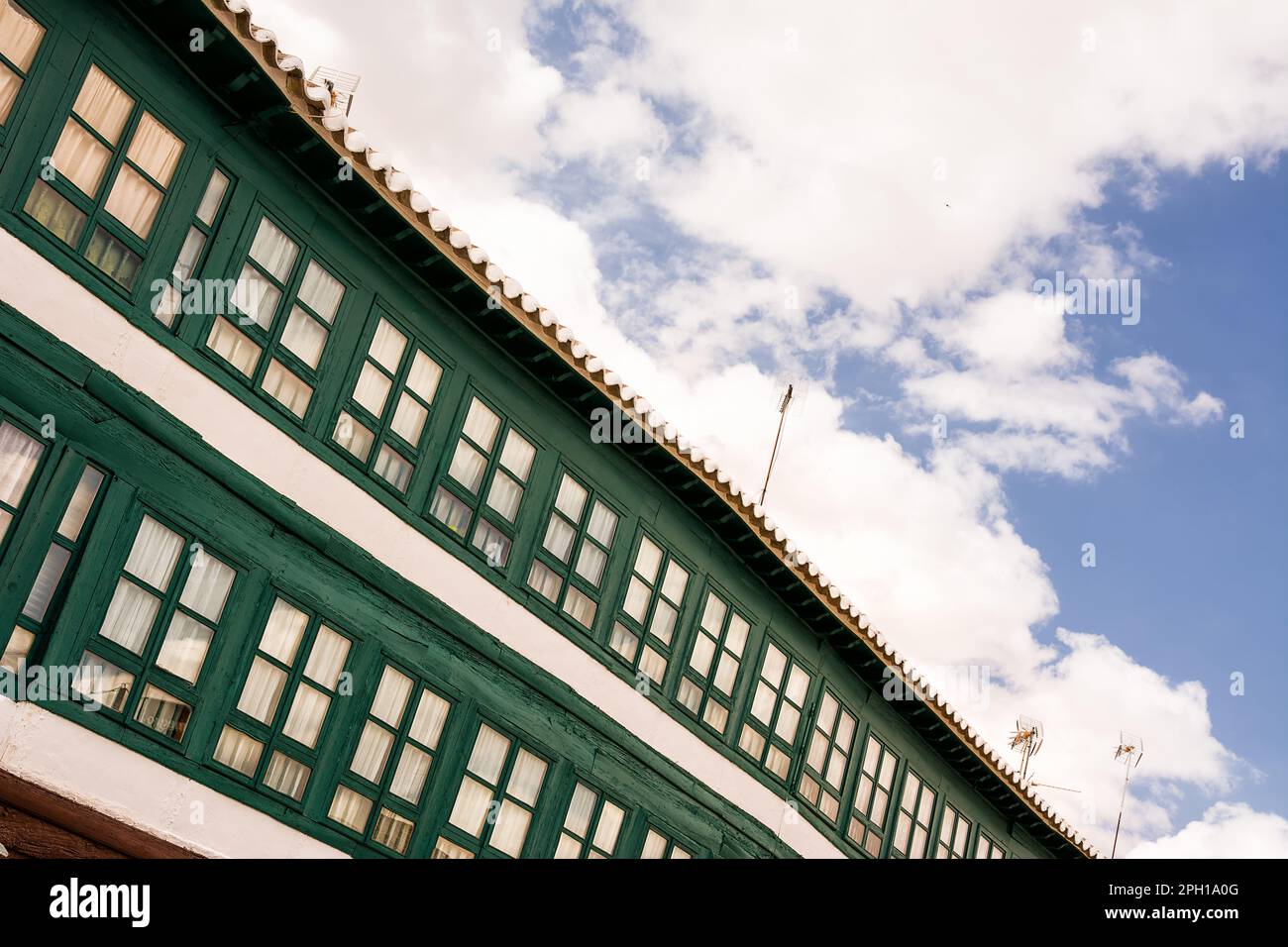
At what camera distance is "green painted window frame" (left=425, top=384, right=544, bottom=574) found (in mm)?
13609

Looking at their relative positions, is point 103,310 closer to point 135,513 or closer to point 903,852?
point 135,513

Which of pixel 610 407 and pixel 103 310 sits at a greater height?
pixel 610 407

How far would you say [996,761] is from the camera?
21.5m

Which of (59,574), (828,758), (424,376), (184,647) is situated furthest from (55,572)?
(828,758)

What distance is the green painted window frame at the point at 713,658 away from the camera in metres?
16.6

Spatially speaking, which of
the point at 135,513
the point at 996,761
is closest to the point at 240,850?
the point at 135,513

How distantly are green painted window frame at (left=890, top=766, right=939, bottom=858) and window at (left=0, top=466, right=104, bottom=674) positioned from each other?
14.3 meters

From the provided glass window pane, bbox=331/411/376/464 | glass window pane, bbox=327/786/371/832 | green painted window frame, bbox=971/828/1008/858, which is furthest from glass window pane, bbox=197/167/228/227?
green painted window frame, bbox=971/828/1008/858

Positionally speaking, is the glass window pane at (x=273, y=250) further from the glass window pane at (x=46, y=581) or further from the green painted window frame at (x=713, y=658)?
the green painted window frame at (x=713, y=658)

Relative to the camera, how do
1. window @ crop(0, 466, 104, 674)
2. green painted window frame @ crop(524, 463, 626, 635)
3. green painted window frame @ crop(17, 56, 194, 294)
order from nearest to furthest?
1. window @ crop(0, 466, 104, 674)
2. green painted window frame @ crop(17, 56, 194, 294)
3. green painted window frame @ crop(524, 463, 626, 635)

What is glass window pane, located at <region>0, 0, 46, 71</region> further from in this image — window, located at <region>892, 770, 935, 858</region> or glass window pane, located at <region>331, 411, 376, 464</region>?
window, located at <region>892, 770, 935, 858</region>

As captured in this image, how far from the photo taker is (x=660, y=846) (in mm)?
16000

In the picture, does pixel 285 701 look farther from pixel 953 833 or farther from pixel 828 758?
pixel 953 833
